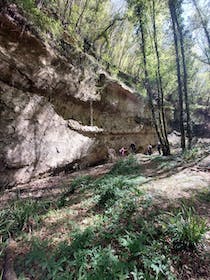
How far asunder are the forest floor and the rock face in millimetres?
2078

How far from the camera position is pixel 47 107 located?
31.4 ft

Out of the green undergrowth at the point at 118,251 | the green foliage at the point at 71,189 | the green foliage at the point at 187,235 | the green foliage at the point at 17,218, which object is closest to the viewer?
the green undergrowth at the point at 118,251

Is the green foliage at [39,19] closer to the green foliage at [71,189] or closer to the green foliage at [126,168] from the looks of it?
the green foliage at [71,189]

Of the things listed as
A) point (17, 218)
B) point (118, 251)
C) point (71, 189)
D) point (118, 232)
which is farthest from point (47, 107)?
point (118, 251)

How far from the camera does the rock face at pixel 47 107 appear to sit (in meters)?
7.72

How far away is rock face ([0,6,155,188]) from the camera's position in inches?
304

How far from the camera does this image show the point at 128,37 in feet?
66.6

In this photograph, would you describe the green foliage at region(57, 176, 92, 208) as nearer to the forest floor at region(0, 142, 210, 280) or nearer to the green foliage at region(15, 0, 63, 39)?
the forest floor at region(0, 142, 210, 280)

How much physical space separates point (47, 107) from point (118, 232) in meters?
6.85

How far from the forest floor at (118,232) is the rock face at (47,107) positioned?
6.82ft

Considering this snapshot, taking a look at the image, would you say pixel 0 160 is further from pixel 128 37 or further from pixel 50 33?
pixel 128 37

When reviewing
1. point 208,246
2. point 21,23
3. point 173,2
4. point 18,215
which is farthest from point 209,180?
point 173,2

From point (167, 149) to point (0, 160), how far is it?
8.65 m

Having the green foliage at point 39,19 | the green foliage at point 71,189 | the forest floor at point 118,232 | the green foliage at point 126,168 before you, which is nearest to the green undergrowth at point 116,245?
the forest floor at point 118,232
